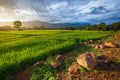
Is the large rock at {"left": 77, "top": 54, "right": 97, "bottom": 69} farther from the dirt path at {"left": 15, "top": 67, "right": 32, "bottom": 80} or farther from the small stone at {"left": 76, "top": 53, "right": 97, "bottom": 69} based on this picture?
the dirt path at {"left": 15, "top": 67, "right": 32, "bottom": 80}

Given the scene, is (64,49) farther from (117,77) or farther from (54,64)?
(117,77)

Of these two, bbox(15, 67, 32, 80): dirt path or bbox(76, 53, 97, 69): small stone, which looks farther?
bbox(15, 67, 32, 80): dirt path

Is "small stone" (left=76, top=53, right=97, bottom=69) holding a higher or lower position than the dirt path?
higher

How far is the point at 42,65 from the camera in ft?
37.5

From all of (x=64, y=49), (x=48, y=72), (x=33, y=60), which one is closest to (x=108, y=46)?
(x=64, y=49)

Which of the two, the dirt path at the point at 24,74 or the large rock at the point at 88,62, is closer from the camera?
the large rock at the point at 88,62

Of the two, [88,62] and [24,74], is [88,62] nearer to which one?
[88,62]

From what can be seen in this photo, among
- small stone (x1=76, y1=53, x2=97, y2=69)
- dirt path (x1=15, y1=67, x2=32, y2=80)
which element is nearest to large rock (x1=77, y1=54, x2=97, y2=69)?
small stone (x1=76, y1=53, x2=97, y2=69)

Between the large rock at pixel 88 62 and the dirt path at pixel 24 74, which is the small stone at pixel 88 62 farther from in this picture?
the dirt path at pixel 24 74

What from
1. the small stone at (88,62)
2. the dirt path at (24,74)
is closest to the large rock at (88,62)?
the small stone at (88,62)

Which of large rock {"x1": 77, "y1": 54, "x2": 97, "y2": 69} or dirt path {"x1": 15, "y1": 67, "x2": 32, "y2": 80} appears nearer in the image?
large rock {"x1": 77, "y1": 54, "x2": 97, "y2": 69}

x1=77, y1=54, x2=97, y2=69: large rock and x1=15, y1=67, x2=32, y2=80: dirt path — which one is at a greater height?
x1=77, y1=54, x2=97, y2=69: large rock

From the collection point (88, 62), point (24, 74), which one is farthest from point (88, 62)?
point (24, 74)

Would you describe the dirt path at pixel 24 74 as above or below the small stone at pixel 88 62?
below
